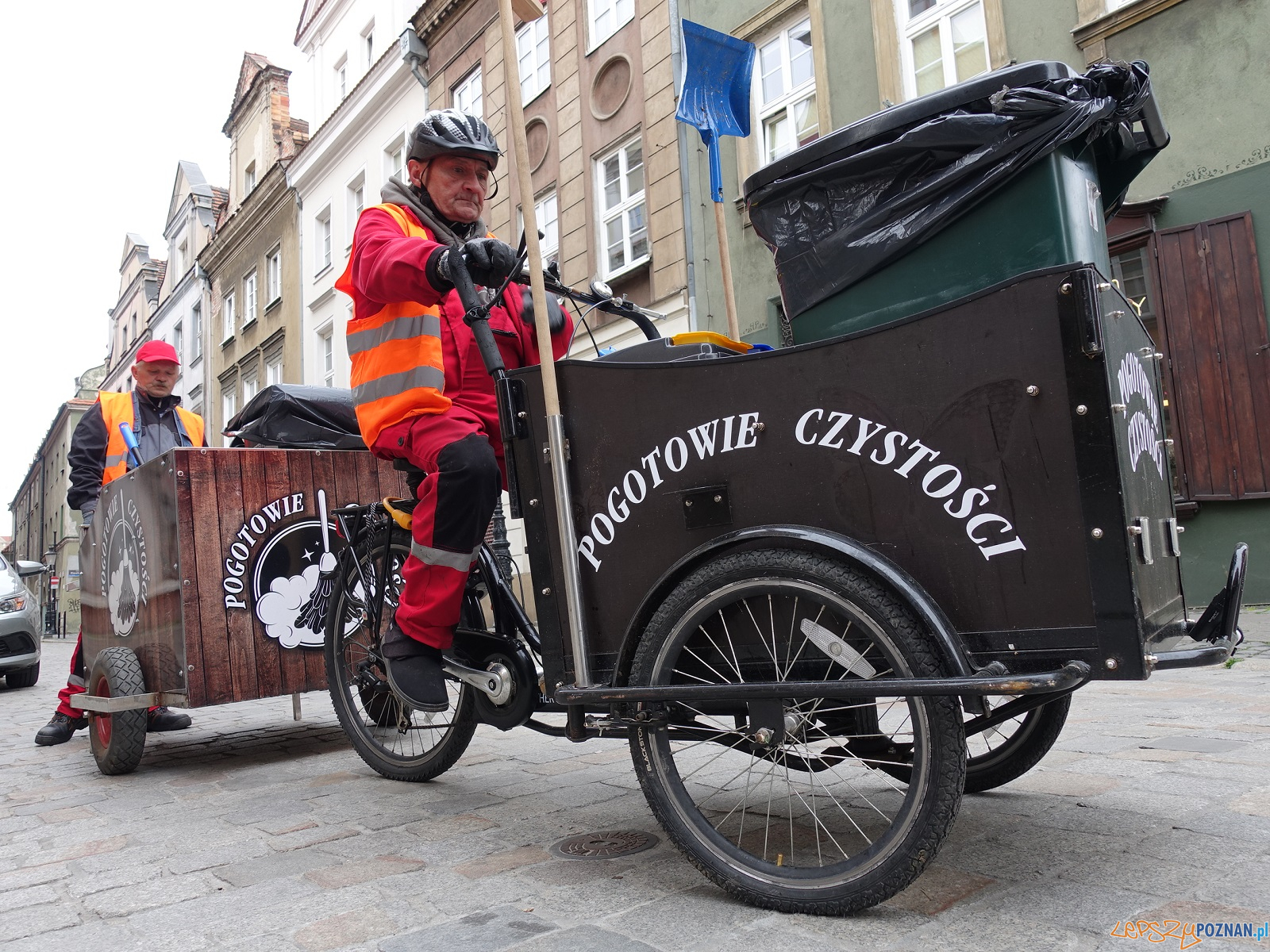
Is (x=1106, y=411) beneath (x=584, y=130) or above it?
beneath

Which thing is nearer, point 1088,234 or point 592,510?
point 1088,234

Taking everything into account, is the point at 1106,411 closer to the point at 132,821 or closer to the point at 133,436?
the point at 132,821

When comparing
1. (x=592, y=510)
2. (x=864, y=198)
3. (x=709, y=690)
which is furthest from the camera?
(x=592, y=510)

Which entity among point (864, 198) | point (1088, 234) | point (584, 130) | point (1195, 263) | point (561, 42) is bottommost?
point (1088, 234)

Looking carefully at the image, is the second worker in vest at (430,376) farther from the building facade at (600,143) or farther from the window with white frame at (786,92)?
the window with white frame at (786,92)

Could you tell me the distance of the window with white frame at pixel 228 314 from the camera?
25.6m

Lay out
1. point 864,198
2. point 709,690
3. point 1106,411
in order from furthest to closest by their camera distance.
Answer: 1. point 864,198
2. point 709,690
3. point 1106,411

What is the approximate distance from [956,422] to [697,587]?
638 millimetres

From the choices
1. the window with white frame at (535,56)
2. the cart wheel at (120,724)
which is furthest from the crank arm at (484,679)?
the window with white frame at (535,56)

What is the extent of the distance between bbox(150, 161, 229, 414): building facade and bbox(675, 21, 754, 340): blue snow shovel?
25.5 m

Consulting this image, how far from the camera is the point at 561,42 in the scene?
13.9 m

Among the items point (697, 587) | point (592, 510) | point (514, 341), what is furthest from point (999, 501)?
point (514, 341)

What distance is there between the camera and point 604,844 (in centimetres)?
257

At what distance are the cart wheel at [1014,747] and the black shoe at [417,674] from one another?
152cm
